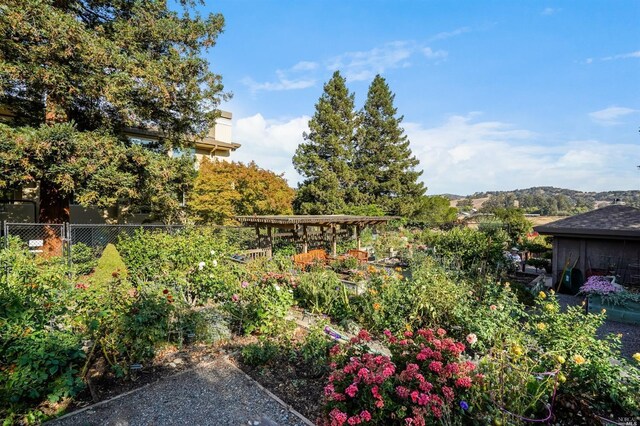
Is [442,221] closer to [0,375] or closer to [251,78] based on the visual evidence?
[251,78]

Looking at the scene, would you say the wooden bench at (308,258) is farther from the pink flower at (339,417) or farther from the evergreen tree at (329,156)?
the evergreen tree at (329,156)

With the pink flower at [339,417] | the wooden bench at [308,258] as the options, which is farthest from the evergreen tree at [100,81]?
the pink flower at [339,417]

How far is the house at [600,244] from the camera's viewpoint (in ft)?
27.3

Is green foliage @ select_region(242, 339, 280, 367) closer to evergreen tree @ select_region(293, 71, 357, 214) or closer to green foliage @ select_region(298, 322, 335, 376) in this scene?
green foliage @ select_region(298, 322, 335, 376)

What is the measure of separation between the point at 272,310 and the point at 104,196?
814 centimetres

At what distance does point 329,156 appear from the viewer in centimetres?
2545

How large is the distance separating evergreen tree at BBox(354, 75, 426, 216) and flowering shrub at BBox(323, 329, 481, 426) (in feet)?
82.3

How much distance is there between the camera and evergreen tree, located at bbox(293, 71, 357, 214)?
78.7 feet

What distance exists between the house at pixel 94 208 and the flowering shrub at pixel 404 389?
11268 millimetres

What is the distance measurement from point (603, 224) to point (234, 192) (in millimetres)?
13074

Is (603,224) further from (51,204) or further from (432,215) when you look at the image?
(432,215)

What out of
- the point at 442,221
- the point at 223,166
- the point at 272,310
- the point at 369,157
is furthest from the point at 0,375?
the point at 442,221

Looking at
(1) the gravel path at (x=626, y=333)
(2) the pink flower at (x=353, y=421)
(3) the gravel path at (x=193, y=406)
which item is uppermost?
(2) the pink flower at (x=353, y=421)

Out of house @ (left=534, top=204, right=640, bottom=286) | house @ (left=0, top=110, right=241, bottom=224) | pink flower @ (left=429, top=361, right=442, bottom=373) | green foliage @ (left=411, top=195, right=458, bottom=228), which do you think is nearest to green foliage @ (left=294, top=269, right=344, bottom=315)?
pink flower @ (left=429, top=361, right=442, bottom=373)
